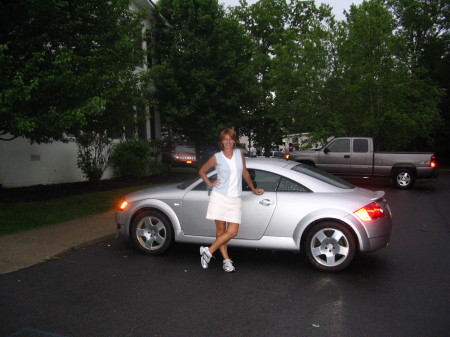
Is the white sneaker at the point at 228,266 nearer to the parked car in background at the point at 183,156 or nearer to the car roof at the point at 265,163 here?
the car roof at the point at 265,163

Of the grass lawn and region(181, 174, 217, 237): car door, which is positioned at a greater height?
region(181, 174, 217, 237): car door

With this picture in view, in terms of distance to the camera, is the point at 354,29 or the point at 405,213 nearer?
the point at 405,213

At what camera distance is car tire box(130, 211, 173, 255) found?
232 inches

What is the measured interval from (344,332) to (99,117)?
776cm

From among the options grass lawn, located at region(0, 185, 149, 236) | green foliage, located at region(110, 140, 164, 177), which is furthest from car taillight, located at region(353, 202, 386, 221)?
green foliage, located at region(110, 140, 164, 177)

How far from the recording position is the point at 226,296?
4363mm

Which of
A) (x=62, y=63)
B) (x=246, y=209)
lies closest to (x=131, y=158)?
(x=62, y=63)

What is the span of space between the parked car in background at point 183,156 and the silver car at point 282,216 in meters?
14.6

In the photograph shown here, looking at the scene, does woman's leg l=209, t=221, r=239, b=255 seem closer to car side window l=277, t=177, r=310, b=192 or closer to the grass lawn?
car side window l=277, t=177, r=310, b=192

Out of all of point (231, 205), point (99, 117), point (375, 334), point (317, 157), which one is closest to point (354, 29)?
point (317, 157)

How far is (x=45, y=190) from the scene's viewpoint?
475 inches

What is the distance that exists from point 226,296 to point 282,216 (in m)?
1.38

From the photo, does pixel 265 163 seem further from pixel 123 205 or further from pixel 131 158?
pixel 131 158

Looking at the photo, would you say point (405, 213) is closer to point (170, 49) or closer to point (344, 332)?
point (344, 332)
